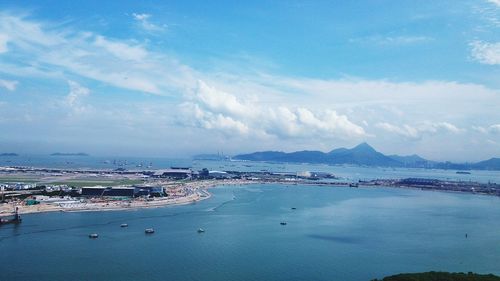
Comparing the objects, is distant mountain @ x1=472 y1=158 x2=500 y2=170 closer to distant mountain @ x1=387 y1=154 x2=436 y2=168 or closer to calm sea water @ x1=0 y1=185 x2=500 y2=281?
distant mountain @ x1=387 y1=154 x2=436 y2=168

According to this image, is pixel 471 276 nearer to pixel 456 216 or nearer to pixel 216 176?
pixel 456 216

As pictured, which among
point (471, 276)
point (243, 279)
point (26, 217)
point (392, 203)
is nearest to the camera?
point (471, 276)

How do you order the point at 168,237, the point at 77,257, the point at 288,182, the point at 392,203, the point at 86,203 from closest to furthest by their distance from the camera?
the point at 77,257, the point at 168,237, the point at 86,203, the point at 392,203, the point at 288,182

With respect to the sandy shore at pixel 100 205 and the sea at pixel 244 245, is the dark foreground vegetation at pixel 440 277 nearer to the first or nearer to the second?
the sea at pixel 244 245

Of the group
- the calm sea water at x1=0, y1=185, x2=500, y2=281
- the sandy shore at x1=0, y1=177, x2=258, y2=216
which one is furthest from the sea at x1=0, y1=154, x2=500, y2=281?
the sandy shore at x1=0, y1=177, x2=258, y2=216

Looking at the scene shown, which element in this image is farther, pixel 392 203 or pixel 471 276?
pixel 392 203

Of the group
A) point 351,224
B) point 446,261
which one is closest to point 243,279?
point 446,261
